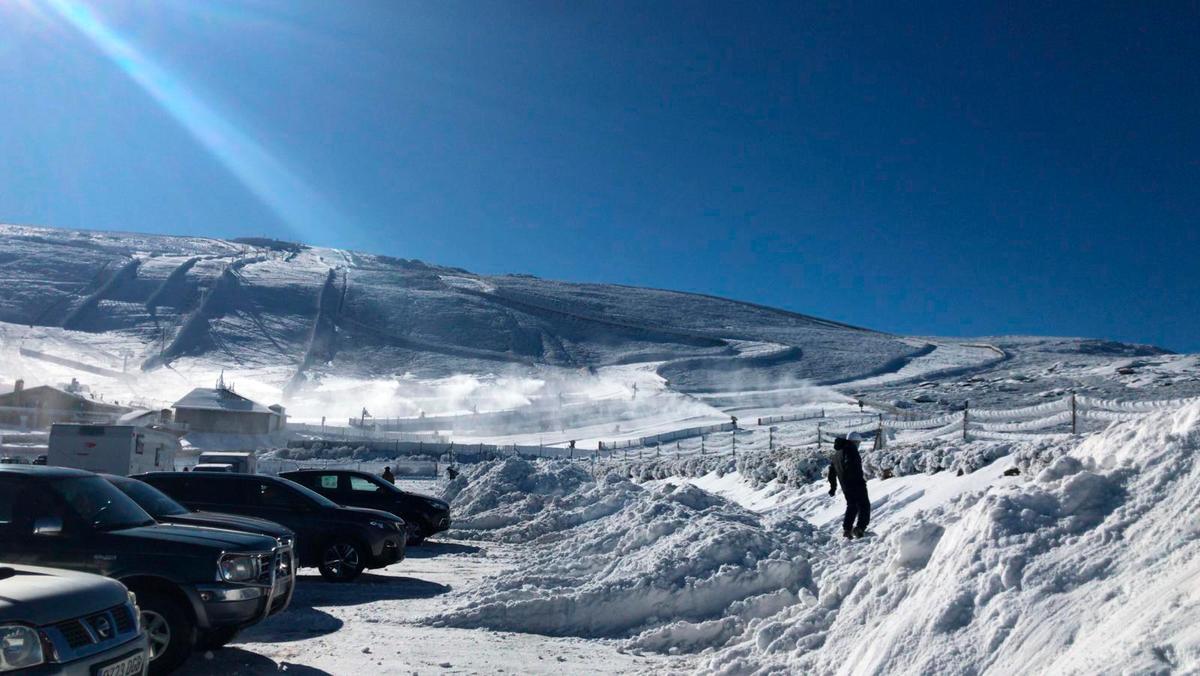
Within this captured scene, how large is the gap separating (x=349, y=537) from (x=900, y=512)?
7.37m

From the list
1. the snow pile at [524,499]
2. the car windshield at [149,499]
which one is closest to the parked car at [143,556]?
the car windshield at [149,499]

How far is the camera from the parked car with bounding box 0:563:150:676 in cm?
469

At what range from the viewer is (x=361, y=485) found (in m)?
17.9

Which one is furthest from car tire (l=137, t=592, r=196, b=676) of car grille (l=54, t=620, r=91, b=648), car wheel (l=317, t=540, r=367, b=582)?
car wheel (l=317, t=540, r=367, b=582)

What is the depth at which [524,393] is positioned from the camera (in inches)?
3317

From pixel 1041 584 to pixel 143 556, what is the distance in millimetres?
6145

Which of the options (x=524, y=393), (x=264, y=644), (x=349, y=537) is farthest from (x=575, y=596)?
(x=524, y=393)

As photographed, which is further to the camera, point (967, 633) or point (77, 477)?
point (77, 477)

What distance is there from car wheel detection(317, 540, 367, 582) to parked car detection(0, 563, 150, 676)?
22.7 feet

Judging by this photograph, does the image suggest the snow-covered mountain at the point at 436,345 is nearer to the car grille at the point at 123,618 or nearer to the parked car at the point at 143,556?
the parked car at the point at 143,556

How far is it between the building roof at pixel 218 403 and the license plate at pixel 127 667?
193ft

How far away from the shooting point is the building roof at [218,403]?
2400 inches

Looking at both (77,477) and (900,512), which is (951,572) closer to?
(77,477)

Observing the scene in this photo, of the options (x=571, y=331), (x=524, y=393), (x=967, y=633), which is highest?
(x=571, y=331)
